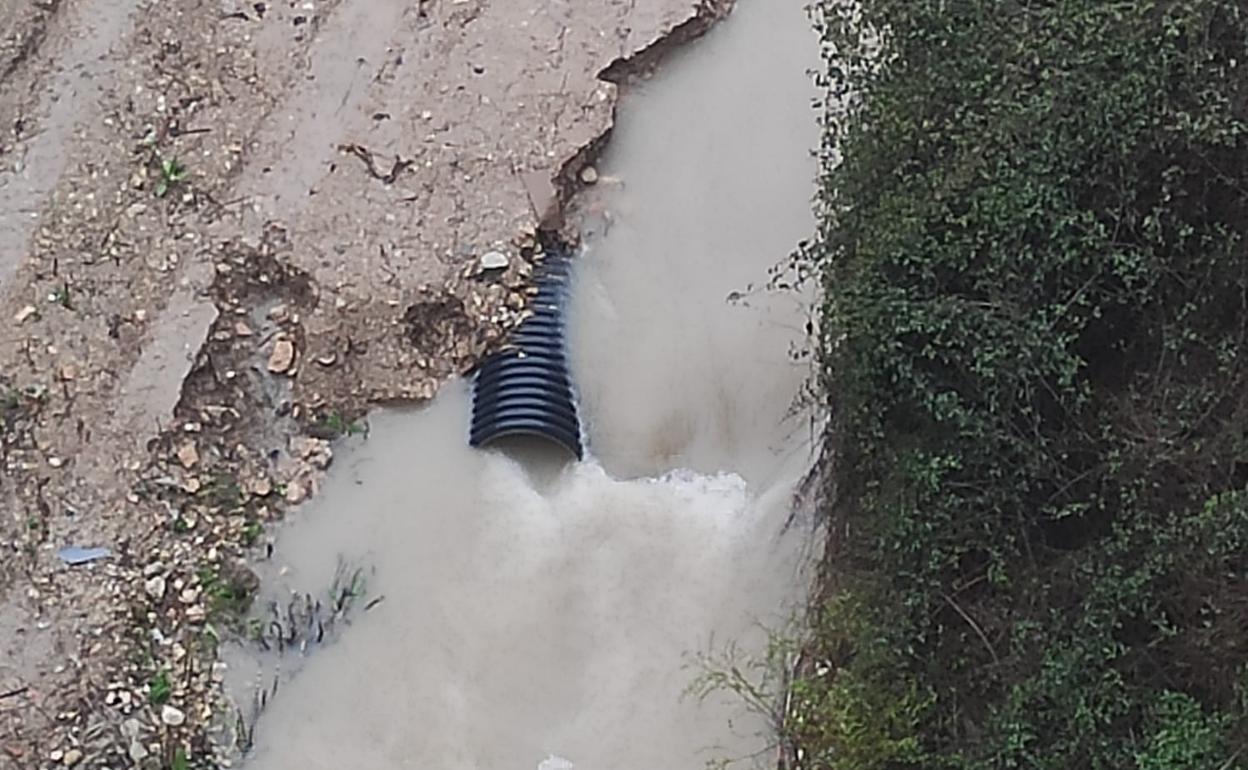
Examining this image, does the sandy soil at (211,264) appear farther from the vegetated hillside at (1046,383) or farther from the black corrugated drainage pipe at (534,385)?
the vegetated hillside at (1046,383)

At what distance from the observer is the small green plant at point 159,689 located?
4.88m

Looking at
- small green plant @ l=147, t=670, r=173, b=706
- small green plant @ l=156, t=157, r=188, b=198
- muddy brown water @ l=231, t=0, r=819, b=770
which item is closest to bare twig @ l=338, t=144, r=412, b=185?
small green plant @ l=156, t=157, r=188, b=198

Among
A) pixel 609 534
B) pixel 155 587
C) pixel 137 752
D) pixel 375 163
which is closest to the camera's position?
pixel 137 752

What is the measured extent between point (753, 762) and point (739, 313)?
1.90 m

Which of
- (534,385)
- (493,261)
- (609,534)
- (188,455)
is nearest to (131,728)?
(188,455)

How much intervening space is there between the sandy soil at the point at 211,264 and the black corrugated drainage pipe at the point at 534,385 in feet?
0.38

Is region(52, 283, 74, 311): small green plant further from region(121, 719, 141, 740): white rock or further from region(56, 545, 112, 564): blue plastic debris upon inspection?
region(121, 719, 141, 740): white rock

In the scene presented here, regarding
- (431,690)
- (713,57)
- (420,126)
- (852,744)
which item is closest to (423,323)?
(420,126)

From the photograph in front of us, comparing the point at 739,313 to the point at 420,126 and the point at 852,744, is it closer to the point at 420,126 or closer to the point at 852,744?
the point at 420,126

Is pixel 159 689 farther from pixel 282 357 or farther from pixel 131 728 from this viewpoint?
pixel 282 357

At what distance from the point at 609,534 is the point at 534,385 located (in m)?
0.66

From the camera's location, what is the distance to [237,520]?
537 cm

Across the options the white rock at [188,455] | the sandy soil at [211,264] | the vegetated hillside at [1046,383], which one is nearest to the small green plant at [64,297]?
the sandy soil at [211,264]

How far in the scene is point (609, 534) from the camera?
5.46 m
